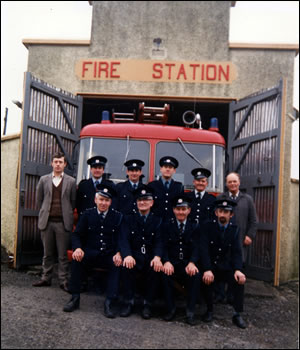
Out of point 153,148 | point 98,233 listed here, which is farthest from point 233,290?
point 153,148

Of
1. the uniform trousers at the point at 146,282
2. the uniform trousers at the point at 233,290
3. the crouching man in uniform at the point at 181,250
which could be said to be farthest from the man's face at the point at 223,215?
the uniform trousers at the point at 146,282

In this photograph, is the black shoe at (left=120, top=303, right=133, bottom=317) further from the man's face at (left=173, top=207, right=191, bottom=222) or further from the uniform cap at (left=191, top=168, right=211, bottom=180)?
the uniform cap at (left=191, top=168, right=211, bottom=180)

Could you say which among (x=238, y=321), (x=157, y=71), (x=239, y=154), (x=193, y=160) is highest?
(x=157, y=71)

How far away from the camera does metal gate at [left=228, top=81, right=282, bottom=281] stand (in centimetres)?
616

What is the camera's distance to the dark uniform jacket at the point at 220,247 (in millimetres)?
4125

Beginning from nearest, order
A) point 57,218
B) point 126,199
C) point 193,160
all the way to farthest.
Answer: point 126,199, point 57,218, point 193,160

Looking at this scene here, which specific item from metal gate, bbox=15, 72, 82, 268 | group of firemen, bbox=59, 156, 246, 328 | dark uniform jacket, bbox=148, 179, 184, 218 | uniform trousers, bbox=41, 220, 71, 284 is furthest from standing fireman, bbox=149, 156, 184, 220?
metal gate, bbox=15, 72, 82, 268

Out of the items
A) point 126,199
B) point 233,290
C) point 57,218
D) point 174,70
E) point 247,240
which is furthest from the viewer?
point 174,70

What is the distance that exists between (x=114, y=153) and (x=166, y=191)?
1107mm

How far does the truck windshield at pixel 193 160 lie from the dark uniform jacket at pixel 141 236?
114cm

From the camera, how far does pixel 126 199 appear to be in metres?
4.62

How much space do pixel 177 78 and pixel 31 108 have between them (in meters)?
3.12

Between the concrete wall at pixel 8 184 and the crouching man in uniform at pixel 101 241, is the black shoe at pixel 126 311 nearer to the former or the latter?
the crouching man in uniform at pixel 101 241

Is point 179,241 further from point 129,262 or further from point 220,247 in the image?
point 129,262
